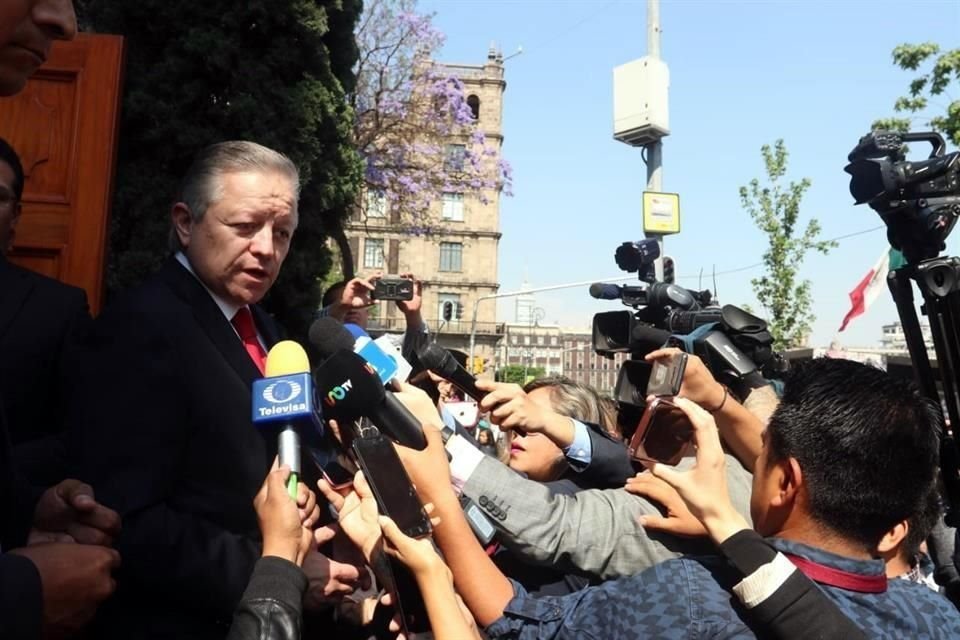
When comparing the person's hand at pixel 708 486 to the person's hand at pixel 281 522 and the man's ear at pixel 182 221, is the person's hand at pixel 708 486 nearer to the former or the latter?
the person's hand at pixel 281 522

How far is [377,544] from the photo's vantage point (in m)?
1.66

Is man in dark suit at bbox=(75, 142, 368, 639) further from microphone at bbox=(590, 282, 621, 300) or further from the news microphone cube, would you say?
microphone at bbox=(590, 282, 621, 300)

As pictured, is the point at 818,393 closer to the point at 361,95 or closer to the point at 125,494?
the point at 125,494

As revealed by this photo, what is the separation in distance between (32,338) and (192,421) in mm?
833

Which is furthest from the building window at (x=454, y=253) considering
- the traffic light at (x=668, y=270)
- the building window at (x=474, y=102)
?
the traffic light at (x=668, y=270)

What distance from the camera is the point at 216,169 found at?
218 cm

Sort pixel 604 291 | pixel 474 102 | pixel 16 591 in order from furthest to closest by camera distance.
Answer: pixel 474 102 → pixel 604 291 → pixel 16 591

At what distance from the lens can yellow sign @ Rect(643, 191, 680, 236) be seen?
8391 millimetres

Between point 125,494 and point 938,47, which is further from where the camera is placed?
point 938,47

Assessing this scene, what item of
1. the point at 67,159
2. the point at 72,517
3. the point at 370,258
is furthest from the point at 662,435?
the point at 370,258

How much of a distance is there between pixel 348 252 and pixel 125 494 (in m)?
9.58

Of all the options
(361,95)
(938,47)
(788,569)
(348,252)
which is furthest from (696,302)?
(938,47)

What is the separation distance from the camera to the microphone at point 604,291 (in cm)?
375

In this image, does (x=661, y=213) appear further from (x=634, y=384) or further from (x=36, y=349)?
(x=36, y=349)
